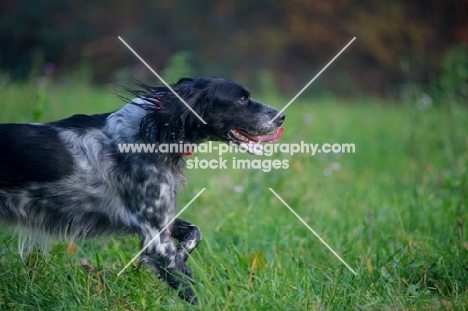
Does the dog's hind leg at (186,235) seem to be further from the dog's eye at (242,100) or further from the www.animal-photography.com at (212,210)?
the dog's eye at (242,100)

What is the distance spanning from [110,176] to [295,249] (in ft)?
4.48

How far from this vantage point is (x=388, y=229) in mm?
4199

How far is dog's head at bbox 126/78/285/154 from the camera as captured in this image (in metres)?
3.30

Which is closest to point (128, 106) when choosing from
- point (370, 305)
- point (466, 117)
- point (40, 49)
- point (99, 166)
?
point (99, 166)

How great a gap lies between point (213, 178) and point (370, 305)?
2635mm

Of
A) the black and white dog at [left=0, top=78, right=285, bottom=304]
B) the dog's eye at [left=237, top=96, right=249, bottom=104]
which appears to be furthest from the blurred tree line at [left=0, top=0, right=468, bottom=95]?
the black and white dog at [left=0, top=78, right=285, bottom=304]

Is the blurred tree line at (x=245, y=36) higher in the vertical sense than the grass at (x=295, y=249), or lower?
higher

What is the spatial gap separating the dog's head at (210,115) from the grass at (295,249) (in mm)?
689

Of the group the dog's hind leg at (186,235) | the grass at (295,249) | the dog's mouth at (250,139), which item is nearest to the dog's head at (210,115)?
the dog's mouth at (250,139)

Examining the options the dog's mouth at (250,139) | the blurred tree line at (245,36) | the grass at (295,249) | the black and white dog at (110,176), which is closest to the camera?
the grass at (295,249)

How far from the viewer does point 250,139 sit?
11.7 ft

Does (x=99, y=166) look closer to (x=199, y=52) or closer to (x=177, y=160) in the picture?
(x=177, y=160)

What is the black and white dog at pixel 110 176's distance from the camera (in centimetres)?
309

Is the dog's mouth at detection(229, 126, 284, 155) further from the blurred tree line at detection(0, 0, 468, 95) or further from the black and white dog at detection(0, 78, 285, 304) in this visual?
the blurred tree line at detection(0, 0, 468, 95)
